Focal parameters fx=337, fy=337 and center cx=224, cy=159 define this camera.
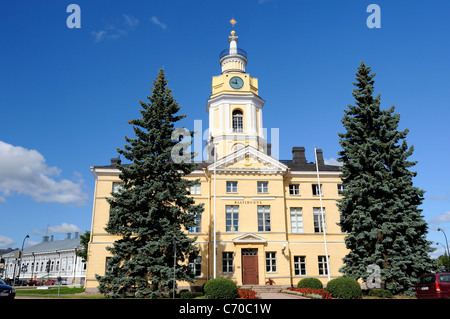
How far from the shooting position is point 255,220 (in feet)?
105

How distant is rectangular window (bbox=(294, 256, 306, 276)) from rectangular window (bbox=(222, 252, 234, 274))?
635 cm

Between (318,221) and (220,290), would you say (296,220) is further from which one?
(220,290)

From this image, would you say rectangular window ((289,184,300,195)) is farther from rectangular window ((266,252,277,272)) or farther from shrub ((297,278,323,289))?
shrub ((297,278,323,289))

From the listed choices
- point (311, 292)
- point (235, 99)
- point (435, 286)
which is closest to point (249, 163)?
point (235, 99)

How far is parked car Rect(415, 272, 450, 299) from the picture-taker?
15852mm

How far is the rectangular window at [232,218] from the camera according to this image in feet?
105

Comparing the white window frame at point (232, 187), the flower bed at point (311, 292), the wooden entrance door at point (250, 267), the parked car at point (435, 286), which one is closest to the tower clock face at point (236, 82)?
the white window frame at point (232, 187)

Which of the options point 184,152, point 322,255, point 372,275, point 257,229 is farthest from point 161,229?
point 322,255

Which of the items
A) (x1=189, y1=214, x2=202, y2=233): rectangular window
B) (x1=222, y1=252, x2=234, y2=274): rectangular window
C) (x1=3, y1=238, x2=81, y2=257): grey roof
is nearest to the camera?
(x1=222, y1=252, x2=234, y2=274): rectangular window

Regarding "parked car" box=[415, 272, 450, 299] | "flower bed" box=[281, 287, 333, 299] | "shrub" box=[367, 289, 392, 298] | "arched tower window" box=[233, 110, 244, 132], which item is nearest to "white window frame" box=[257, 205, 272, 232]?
"flower bed" box=[281, 287, 333, 299]

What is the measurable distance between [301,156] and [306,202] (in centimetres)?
613

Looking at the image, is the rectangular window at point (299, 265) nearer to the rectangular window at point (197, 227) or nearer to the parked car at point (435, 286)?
the rectangular window at point (197, 227)

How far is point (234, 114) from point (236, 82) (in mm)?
3998

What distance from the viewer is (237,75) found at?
40219mm
